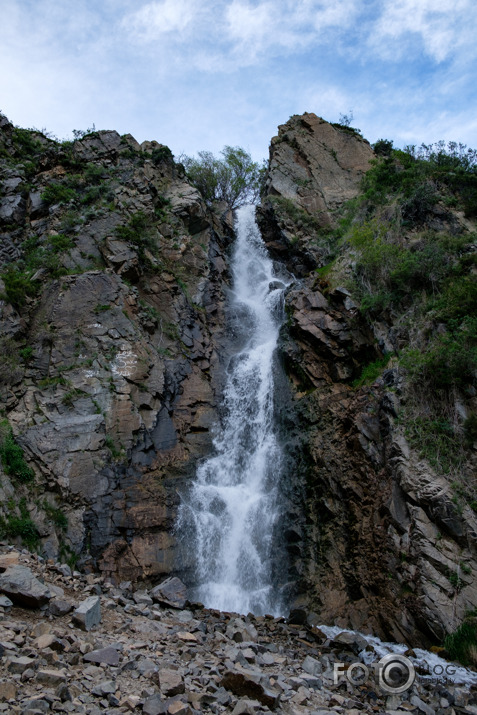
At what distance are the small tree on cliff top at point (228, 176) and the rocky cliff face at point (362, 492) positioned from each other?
57.7ft

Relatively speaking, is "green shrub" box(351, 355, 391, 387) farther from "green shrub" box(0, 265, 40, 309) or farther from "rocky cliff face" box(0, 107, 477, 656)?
"green shrub" box(0, 265, 40, 309)

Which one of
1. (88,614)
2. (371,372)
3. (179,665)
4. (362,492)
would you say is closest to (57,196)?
(371,372)

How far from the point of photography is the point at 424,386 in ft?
45.0

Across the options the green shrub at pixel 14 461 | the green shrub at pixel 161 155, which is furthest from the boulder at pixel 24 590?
the green shrub at pixel 161 155

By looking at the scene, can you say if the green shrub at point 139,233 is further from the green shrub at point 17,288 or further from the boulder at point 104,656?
the boulder at point 104,656

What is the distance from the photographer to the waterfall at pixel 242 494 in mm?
14156

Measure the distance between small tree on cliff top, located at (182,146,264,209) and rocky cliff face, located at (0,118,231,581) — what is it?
397 inches

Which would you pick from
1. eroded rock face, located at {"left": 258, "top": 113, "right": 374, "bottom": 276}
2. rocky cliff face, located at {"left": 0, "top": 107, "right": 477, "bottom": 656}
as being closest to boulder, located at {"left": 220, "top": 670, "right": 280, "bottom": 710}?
rocky cliff face, located at {"left": 0, "top": 107, "right": 477, "bottom": 656}

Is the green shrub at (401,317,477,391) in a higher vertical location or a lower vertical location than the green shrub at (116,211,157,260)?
lower

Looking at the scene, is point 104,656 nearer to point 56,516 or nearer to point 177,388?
point 56,516

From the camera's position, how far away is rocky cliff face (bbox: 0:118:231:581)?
13.9 meters

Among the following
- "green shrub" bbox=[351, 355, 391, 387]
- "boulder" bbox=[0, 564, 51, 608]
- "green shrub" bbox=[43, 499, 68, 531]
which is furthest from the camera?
"green shrub" bbox=[351, 355, 391, 387]

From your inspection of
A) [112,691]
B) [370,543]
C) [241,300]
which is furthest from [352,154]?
[112,691]

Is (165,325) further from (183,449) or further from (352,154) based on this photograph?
(352,154)
